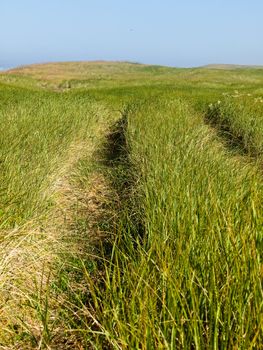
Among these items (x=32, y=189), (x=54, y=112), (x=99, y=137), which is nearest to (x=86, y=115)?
(x=99, y=137)

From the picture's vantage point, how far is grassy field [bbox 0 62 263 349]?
1965 mm

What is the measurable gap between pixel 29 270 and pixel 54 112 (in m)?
5.96

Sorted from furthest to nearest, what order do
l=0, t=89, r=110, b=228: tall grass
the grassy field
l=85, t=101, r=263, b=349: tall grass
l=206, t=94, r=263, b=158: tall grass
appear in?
1. l=206, t=94, r=263, b=158: tall grass
2. l=0, t=89, r=110, b=228: tall grass
3. the grassy field
4. l=85, t=101, r=263, b=349: tall grass

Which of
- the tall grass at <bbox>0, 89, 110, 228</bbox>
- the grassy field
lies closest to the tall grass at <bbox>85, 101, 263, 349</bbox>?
the grassy field

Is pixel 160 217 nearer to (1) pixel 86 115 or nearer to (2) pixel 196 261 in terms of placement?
(2) pixel 196 261

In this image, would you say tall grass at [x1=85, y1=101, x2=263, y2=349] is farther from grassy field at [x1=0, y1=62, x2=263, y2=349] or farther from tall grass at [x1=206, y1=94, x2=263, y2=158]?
tall grass at [x1=206, y1=94, x2=263, y2=158]

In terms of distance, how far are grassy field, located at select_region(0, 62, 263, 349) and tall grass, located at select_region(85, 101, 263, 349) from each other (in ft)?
0.04

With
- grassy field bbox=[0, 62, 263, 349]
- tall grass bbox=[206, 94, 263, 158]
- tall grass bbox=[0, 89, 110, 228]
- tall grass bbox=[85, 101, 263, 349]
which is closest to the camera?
tall grass bbox=[85, 101, 263, 349]

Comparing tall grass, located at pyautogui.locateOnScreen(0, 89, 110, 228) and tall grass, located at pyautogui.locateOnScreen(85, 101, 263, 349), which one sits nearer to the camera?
tall grass, located at pyautogui.locateOnScreen(85, 101, 263, 349)

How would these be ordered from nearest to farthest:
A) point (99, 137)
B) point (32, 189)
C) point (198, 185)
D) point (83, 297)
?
point (83, 297) → point (198, 185) → point (32, 189) → point (99, 137)

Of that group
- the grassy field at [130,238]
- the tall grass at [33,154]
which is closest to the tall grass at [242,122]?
the grassy field at [130,238]

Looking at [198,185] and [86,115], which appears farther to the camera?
[86,115]

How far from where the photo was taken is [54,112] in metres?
8.60

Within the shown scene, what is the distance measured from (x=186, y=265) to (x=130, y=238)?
118 centimetres
